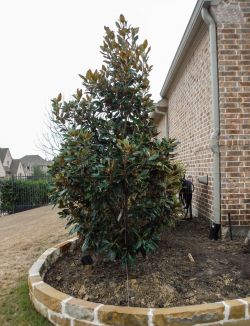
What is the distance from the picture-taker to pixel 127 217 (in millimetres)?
3010

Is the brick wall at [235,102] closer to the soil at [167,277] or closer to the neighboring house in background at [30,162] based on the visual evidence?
the soil at [167,277]

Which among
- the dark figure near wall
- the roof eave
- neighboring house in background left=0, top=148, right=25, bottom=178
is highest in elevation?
the roof eave

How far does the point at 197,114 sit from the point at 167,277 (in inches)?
136

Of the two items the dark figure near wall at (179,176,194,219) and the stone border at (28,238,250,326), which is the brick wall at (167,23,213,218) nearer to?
the dark figure near wall at (179,176,194,219)

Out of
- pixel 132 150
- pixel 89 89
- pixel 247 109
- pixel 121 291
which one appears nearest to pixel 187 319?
pixel 121 291

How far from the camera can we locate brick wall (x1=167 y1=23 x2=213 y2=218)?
477 cm

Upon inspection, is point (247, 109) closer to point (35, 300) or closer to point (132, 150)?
point (132, 150)

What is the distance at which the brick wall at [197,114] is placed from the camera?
4.77 m

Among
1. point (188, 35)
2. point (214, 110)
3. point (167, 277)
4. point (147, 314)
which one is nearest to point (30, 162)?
point (188, 35)

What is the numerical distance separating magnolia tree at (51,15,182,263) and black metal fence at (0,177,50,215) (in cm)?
974

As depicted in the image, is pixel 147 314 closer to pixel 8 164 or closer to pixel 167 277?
pixel 167 277

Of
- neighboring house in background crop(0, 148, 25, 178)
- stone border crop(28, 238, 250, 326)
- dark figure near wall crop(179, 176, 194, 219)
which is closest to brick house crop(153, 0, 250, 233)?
dark figure near wall crop(179, 176, 194, 219)

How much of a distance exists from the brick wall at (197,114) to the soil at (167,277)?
133 centimetres

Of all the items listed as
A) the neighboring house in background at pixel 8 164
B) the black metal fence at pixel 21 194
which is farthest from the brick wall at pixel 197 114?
the neighboring house in background at pixel 8 164
